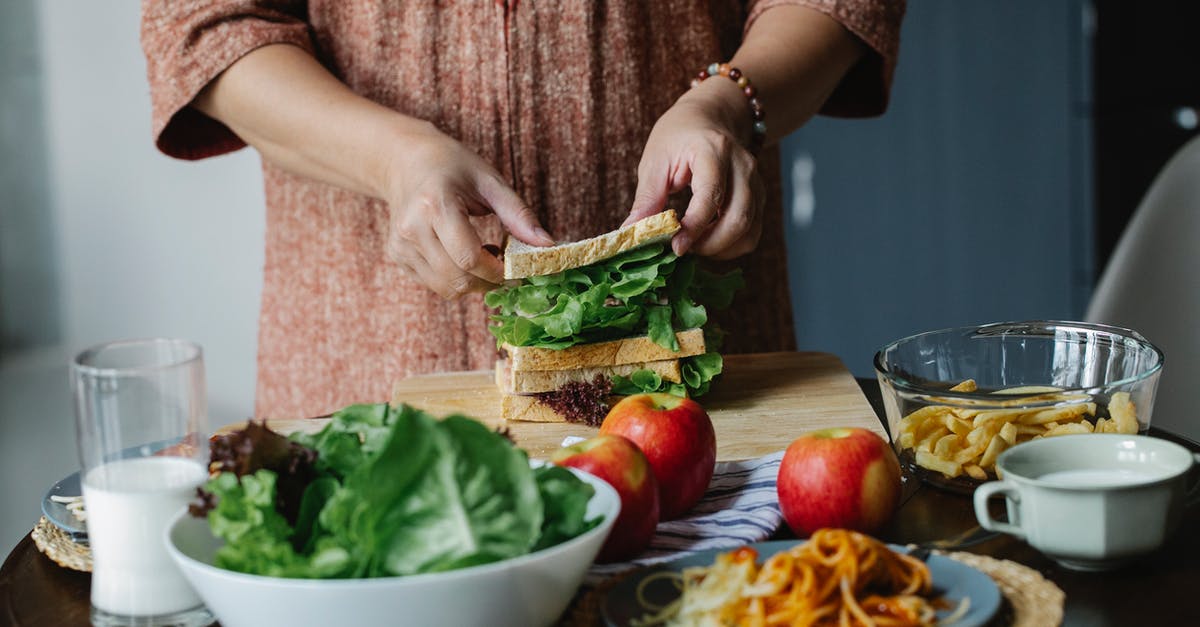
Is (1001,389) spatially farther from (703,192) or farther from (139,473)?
(139,473)

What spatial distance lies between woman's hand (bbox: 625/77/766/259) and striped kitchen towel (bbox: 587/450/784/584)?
17.6 inches

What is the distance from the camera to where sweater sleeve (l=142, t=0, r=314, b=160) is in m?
2.01

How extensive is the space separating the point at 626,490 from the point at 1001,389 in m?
0.66

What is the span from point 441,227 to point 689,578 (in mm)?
841

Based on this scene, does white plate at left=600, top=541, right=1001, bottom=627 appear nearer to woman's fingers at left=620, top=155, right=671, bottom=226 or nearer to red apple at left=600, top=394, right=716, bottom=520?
red apple at left=600, top=394, right=716, bottom=520

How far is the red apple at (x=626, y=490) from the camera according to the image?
116cm

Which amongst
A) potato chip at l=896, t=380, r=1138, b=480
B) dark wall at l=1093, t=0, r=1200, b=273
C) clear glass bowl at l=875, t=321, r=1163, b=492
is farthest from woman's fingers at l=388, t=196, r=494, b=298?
dark wall at l=1093, t=0, r=1200, b=273

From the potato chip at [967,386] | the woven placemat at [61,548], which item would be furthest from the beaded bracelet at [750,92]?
the woven placemat at [61,548]

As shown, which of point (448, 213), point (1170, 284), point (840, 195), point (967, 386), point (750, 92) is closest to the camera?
point (967, 386)

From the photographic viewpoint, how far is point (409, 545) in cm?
95

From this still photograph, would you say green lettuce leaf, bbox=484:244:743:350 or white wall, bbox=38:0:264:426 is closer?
green lettuce leaf, bbox=484:244:743:350

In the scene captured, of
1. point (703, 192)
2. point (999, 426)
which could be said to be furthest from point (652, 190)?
point (999, 426)

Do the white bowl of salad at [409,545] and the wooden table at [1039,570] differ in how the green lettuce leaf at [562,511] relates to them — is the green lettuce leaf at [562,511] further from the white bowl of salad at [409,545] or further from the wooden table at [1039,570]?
the wooden table at [1039,570]

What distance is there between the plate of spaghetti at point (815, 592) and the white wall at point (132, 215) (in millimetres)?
2683
